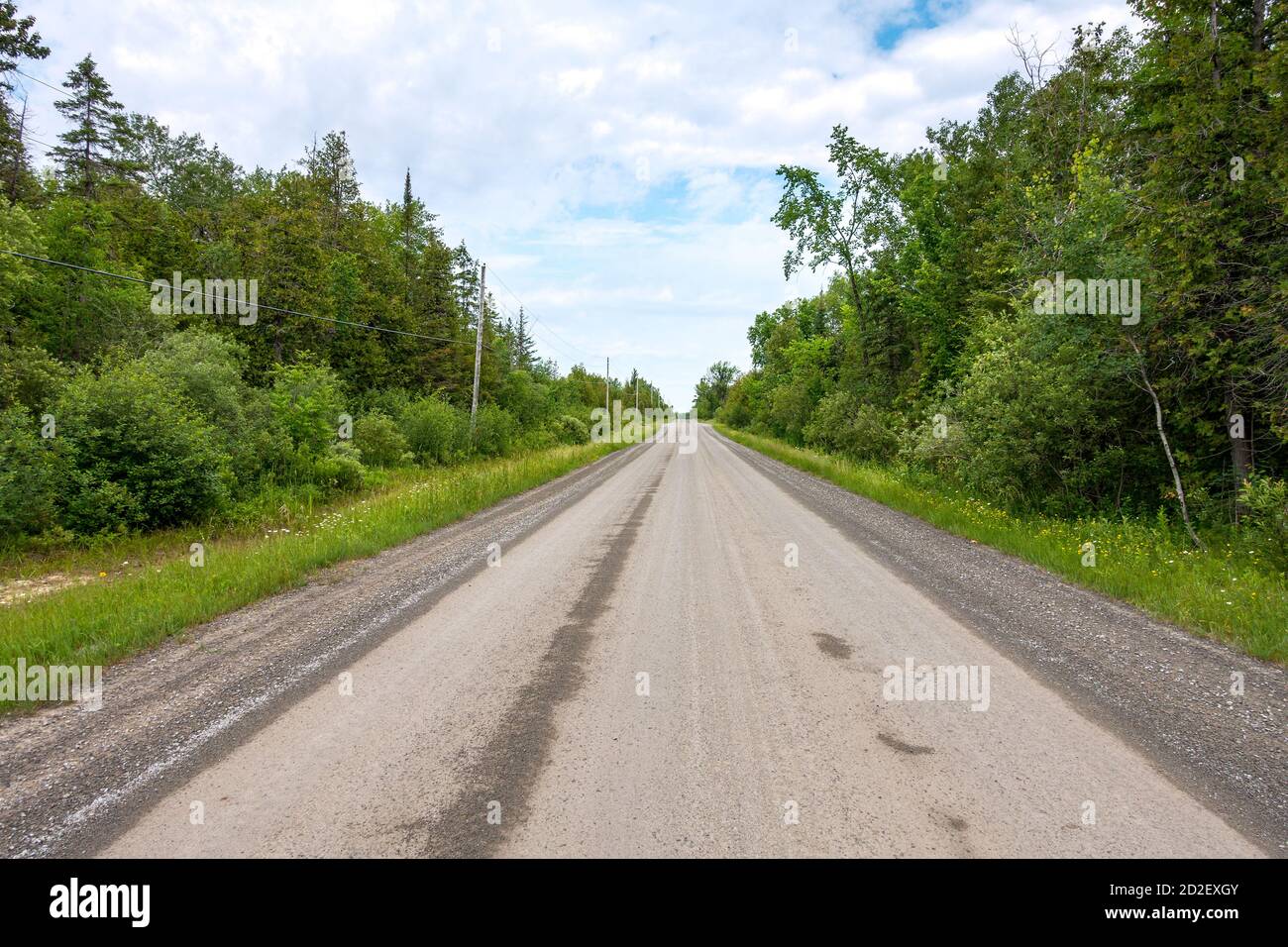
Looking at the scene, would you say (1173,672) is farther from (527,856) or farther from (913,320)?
(913,320)

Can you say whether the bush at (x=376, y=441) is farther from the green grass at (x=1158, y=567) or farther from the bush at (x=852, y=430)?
the bush at (x=852, y=430)

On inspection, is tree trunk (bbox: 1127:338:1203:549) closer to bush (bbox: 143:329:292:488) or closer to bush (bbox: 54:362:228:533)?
bush (bbox: 54:362:228:533)

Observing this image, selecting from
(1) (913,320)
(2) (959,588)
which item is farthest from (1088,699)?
(1) (913,320)

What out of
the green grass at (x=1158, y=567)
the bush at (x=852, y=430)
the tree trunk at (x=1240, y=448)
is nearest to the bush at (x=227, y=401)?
the green grass at (x=1158, y=567)

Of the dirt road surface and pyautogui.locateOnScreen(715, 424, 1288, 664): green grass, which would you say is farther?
pyautogui.locateOnScreen(715, 424, 1288, 664): green grass

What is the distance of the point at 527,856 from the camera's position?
230 cm

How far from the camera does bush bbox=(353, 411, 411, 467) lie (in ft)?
62.2

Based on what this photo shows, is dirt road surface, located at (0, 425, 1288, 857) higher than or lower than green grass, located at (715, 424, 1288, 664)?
lower

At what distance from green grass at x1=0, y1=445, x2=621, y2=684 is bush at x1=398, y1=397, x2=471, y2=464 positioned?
8429 mm

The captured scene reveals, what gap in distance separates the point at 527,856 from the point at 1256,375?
10715 mm

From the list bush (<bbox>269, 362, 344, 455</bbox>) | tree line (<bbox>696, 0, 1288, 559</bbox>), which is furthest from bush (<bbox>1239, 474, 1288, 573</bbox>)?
bush (<bbox>269, 362, 344, 455</bbox>)

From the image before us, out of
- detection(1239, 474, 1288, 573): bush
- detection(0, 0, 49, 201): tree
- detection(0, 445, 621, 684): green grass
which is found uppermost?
detection(0, 0, 49, 201): tree

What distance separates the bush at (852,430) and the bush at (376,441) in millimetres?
18077

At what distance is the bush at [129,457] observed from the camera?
9031mm
